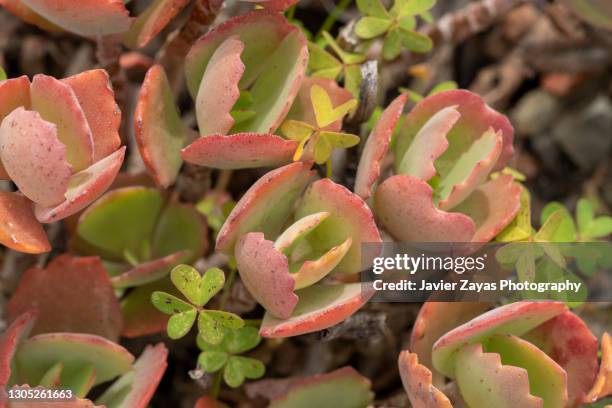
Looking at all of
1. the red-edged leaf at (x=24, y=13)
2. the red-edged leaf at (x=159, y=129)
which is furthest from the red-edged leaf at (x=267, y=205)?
the red-edged leaf at (x=24, y=13)

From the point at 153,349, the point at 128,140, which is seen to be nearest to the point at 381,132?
the point at 153,349

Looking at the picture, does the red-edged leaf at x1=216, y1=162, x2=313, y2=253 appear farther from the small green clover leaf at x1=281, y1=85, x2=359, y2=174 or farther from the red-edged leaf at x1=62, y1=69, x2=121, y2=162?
the red-edged leaf at x1=62, y1=69, x2=121, y2=162

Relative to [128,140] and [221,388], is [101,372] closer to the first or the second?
[221,388]

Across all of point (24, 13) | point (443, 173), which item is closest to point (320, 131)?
point (443, 173)

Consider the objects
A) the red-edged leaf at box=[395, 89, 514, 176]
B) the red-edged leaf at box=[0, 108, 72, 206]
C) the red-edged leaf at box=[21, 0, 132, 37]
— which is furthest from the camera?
the red-edged leaf at box=[395, 89, 514, 176]

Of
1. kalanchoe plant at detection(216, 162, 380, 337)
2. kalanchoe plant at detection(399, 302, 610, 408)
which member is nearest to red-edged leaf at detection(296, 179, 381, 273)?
kalanchoe plant at detection(216, 162, 380, 337)

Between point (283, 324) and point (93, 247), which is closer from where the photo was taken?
point (283, 324)
